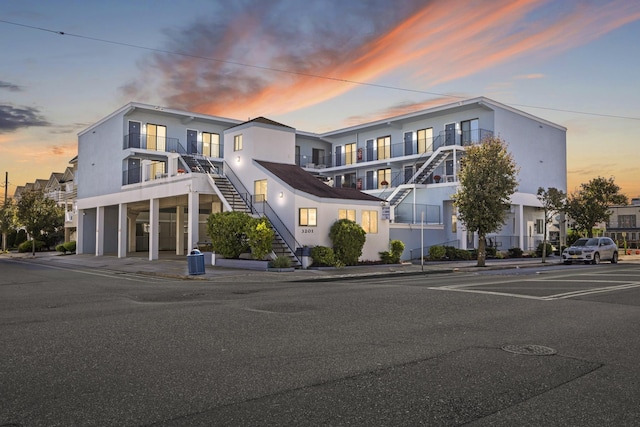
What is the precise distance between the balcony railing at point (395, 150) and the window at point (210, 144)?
8.63 m

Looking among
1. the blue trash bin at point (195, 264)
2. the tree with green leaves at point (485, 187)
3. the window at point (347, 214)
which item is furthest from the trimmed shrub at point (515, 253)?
the blue trash bin at point (195, 264)

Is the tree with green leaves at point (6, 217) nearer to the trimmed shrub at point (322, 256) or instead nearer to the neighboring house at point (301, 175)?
the neighboring house at point (301, 175)

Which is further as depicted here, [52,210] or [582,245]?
[52,210]

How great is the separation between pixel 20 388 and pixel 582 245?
36.5 metres

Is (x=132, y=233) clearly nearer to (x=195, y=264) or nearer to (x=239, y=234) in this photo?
(x=239, y=234)

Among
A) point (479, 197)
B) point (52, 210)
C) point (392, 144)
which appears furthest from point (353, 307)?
point (52, 210)

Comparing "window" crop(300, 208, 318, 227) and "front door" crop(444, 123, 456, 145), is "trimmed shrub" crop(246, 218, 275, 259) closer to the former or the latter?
"window" crop(300, 208, 318, 227)

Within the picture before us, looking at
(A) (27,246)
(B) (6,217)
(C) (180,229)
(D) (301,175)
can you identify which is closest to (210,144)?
(C) (180,229)

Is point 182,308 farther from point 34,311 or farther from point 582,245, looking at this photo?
point 582,245

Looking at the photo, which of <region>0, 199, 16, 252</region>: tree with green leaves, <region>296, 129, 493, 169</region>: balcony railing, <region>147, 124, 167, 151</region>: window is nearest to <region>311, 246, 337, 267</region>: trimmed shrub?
<region>296, 129, 493, 169</region>: balcony railing

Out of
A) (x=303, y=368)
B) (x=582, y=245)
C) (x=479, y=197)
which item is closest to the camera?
(x=303, y=368)

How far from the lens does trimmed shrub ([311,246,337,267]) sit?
2734cm

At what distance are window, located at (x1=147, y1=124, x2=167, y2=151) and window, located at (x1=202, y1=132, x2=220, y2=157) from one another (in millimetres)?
3903

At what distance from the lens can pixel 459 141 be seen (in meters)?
42.7
